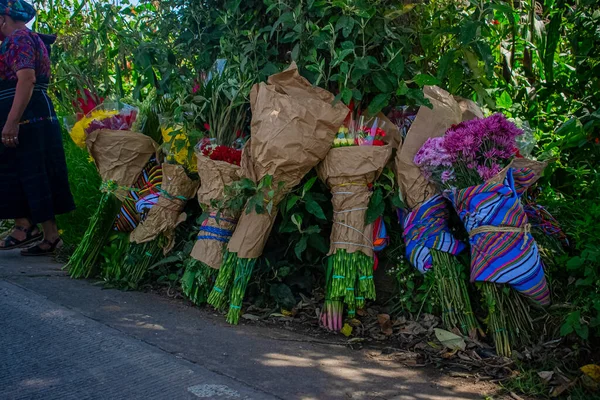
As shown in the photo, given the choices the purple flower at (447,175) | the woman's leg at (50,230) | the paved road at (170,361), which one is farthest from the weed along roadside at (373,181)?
the woman's leg at (50,230)

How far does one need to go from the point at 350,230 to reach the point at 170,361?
4.15ft

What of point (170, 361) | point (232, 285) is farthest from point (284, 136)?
point (170, 361)

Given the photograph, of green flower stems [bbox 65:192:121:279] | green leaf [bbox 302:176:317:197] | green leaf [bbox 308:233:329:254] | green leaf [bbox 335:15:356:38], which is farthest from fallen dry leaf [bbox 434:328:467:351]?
green flower stems [bbox 65:192:121:279]

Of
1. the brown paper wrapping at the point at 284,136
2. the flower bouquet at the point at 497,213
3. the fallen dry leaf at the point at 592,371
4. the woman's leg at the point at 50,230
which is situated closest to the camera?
the fallen dry leaf at the point at 592,371

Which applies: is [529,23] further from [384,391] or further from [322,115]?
[384,391]

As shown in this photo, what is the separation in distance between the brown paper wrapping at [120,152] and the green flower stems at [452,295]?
2.20m

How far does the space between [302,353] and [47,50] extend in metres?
3.38

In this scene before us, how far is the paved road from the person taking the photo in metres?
2.60

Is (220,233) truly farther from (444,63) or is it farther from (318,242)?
(444,63)

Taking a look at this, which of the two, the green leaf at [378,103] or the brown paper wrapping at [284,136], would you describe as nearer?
the brown paper wrapping at [284,136]

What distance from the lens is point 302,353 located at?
3.13 m

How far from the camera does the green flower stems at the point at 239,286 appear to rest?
11.7 ft

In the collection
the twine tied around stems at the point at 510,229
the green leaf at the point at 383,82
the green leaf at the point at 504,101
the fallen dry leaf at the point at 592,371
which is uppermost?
the green leaf at the point at 504,101

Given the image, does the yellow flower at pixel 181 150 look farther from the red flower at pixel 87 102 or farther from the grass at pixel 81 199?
the grass at pixel 81 199
